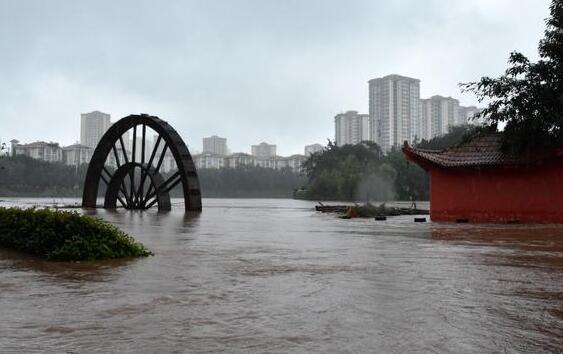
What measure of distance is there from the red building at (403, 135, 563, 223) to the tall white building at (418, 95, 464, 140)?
96.9 meters

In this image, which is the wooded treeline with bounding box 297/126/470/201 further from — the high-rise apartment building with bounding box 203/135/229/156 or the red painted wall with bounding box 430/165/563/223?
the high-rise apartment building with bounding box 203/135/229/156

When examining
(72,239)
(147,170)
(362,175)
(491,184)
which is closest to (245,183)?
(362,175)

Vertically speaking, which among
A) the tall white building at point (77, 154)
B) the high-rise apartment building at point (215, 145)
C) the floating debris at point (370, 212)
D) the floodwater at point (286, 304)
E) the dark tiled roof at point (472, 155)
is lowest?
the floodwater at point (286, 304)

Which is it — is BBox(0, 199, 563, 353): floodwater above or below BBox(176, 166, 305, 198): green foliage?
below

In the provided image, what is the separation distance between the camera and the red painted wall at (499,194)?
18719mm

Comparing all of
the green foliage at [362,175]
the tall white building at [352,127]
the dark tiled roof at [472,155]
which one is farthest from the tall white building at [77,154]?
the dark tiled roof at [472,155]

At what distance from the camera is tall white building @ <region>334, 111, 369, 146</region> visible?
126m

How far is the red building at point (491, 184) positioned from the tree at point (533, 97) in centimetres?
64

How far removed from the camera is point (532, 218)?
1888 cm

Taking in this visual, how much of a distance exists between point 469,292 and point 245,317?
2.46 m

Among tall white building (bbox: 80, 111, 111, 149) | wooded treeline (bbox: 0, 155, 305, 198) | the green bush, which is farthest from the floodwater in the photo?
tall white building (bbox: 80, 111, 111, 149)

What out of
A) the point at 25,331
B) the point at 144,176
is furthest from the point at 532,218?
the point at 144,176

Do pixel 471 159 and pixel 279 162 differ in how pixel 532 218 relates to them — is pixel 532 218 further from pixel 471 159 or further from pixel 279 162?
pixel 279 162

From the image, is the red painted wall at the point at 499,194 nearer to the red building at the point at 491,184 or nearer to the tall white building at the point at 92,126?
the red building at the point at 491,184
